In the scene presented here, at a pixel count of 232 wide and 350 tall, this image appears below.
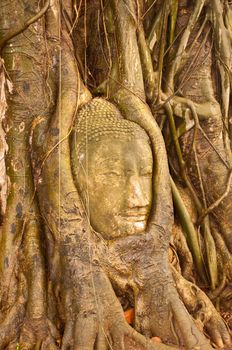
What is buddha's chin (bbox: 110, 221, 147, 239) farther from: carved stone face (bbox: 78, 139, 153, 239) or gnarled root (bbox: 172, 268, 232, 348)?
gnarled root (bbox: 172, 268, 232, 348)

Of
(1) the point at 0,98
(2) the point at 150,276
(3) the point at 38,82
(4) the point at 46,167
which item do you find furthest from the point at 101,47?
(2) the point at 150,276

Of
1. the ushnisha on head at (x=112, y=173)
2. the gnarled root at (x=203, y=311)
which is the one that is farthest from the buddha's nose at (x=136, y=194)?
the gnarled root at (x=203, y=311)

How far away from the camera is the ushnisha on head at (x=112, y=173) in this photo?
3008 millimetres

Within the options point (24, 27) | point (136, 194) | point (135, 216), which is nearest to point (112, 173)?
point (136, 194)

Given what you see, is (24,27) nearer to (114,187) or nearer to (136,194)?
(114,187)

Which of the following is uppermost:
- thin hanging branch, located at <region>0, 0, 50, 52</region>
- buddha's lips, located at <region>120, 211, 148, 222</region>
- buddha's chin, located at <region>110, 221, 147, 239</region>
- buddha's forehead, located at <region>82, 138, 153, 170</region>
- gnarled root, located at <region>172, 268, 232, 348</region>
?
thin hanging branch, located at <region>0, 0, 50, 52</region>

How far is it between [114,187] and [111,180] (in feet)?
0.16

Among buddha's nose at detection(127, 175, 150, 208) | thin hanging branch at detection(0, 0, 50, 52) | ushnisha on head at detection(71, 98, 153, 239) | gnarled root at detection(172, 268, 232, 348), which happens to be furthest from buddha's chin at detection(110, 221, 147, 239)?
thin hanging branch at detection(0, 0, 50, 52)

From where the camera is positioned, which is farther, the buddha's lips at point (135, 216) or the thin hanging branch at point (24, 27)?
the buddha's lips at point (135, 216)

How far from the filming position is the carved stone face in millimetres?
3006

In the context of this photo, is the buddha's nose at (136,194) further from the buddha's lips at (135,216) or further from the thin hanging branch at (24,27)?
the thin hanging branch at (24,27)

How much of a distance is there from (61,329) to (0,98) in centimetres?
147

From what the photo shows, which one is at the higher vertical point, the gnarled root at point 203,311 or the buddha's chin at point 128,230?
the buddha's chin at point 128,230

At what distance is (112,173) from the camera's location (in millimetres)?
3049
